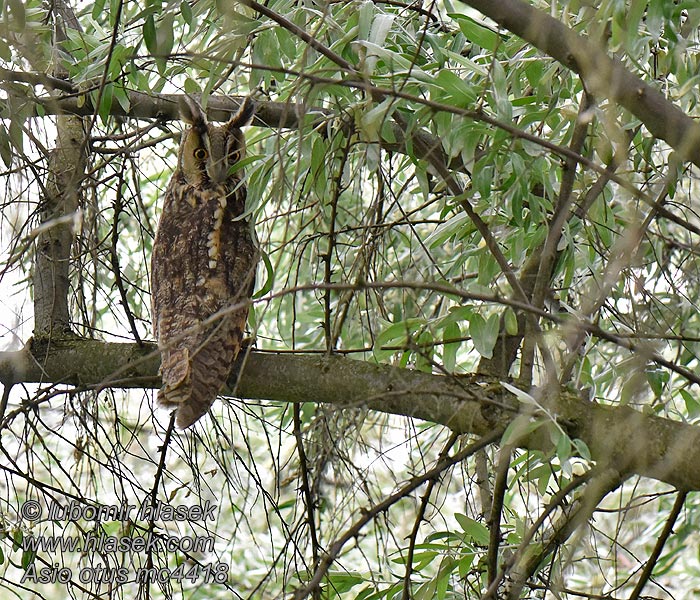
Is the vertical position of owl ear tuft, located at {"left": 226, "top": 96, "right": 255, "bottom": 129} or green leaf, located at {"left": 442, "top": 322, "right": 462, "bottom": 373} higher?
owl ear tuft, located at {"left": 226, "top": 96, "right": 255, "bottom": 129}

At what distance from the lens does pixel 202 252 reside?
7.32 feet

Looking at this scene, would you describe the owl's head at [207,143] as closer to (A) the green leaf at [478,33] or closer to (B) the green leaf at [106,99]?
(B) the green leaf at [106,99]

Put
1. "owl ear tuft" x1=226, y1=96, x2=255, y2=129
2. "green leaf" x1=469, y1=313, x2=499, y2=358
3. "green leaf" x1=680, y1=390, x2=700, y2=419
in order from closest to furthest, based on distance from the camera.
Answer: "green leaf" x1=469, y1=313, x2=499, y2=358, "green leaf" x1=680, y1=390, x2=700, y2=419, "owl ear tuft" x1=226, y1=96, x2=255, y2=129

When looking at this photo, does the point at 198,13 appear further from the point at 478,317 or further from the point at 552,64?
the point at 478,317

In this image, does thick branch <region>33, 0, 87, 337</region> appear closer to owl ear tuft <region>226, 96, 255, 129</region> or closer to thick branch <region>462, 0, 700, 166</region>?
owl ear tuft <region>226, 96, 255, 129</region>

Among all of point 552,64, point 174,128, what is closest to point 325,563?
point 552,64

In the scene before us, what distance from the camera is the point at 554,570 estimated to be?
1.47 meters

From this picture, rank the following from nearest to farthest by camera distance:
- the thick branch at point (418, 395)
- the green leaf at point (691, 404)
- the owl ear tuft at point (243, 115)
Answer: the thick branch at point (418, 395), the green leaf at point (691, 404), the owl ear tuft at point (243, 115)

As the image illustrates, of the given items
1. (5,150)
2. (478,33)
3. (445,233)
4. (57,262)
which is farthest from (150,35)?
(57,262)

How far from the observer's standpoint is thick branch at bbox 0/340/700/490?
4.37 feet

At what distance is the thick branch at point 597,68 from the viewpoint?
1039mm

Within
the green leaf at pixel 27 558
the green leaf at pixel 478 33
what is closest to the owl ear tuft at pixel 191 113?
the green leaf at pixel 478 33

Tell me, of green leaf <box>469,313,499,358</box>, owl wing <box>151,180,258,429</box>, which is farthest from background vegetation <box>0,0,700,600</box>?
owl wing <box>151,180,258,429</box>

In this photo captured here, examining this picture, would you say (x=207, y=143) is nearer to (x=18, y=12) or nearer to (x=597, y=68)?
(x=18, y=12)
